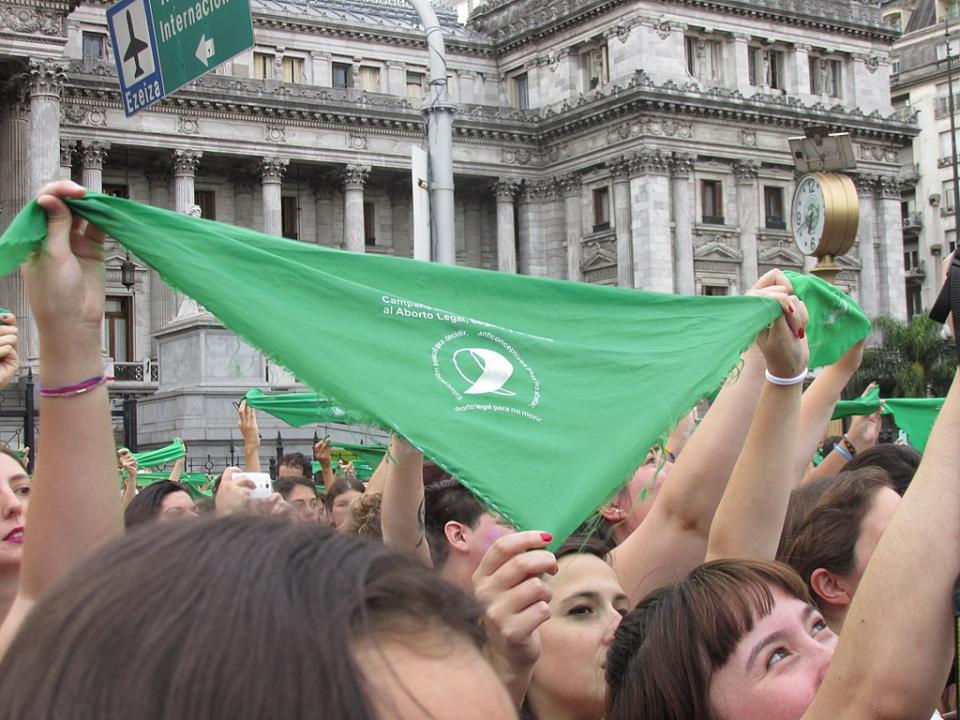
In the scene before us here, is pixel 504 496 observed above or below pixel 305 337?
below

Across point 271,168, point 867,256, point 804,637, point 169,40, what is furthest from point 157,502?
point 867,256

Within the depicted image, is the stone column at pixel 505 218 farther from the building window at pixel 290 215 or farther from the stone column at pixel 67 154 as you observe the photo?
the stone column at pixel 67 154

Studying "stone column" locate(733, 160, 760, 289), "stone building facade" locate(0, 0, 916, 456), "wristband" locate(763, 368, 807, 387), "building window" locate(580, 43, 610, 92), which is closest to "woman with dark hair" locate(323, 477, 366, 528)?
"wristband" locate(763, 368, 807, 387)

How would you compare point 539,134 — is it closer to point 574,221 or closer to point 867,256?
point 574,221

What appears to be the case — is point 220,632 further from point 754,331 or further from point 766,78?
point 766,78

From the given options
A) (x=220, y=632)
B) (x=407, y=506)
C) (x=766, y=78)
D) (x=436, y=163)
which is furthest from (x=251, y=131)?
(x=220, y=632)

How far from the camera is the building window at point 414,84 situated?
179 ft

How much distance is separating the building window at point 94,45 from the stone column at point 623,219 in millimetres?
19160

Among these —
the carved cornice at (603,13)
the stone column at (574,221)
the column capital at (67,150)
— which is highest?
the carved cornice at (603,13)

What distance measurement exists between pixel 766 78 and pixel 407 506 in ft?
172

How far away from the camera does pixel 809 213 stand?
788cm

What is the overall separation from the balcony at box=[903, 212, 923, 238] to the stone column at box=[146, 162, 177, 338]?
36247mm

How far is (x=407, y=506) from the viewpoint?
4070mm

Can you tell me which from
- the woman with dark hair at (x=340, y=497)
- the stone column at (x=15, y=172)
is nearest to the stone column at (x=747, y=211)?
the stone column at (x=15, y=172)
